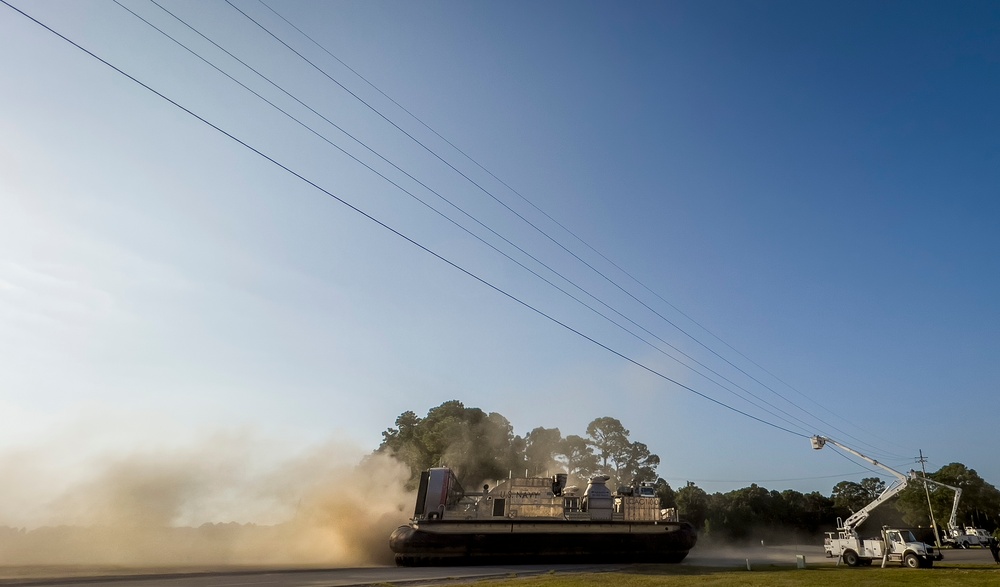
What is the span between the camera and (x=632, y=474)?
2603 inches

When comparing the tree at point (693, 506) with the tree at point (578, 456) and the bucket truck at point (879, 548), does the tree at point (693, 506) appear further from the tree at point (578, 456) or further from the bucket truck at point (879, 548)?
the bucket truck at point (879, 548)

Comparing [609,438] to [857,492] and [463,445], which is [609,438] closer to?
[463,445]

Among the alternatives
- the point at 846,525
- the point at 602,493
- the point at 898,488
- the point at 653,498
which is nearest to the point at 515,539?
the point at 602,493

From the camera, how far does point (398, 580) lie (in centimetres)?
1728

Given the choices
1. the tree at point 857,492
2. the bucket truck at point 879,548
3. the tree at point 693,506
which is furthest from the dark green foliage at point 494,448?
the tree at point 857,492

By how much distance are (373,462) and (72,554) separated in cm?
2136

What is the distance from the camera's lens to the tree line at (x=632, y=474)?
190 feet

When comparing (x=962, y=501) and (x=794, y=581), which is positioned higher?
(x=962, y=501)

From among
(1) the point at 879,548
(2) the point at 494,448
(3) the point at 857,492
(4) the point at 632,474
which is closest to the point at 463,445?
(2) the point at 494,448

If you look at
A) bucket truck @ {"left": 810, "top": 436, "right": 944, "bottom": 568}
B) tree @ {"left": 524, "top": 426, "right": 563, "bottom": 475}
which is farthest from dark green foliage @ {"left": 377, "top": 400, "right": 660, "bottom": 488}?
bucket truck @ {"left": 810, "top": 436, "right": 944, "bottom": 568}

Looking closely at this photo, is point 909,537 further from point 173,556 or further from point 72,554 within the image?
point 72,554

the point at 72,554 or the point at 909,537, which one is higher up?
the point at 909,537

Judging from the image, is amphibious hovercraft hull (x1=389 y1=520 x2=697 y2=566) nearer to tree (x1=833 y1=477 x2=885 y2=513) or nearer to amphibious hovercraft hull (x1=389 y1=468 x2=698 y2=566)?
amphibious hovercraft hull (x1=389 y1=468 x2=698 y2=566)

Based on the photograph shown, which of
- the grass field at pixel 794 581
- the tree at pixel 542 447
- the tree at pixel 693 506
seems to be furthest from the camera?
the tree at pixel 693 506
